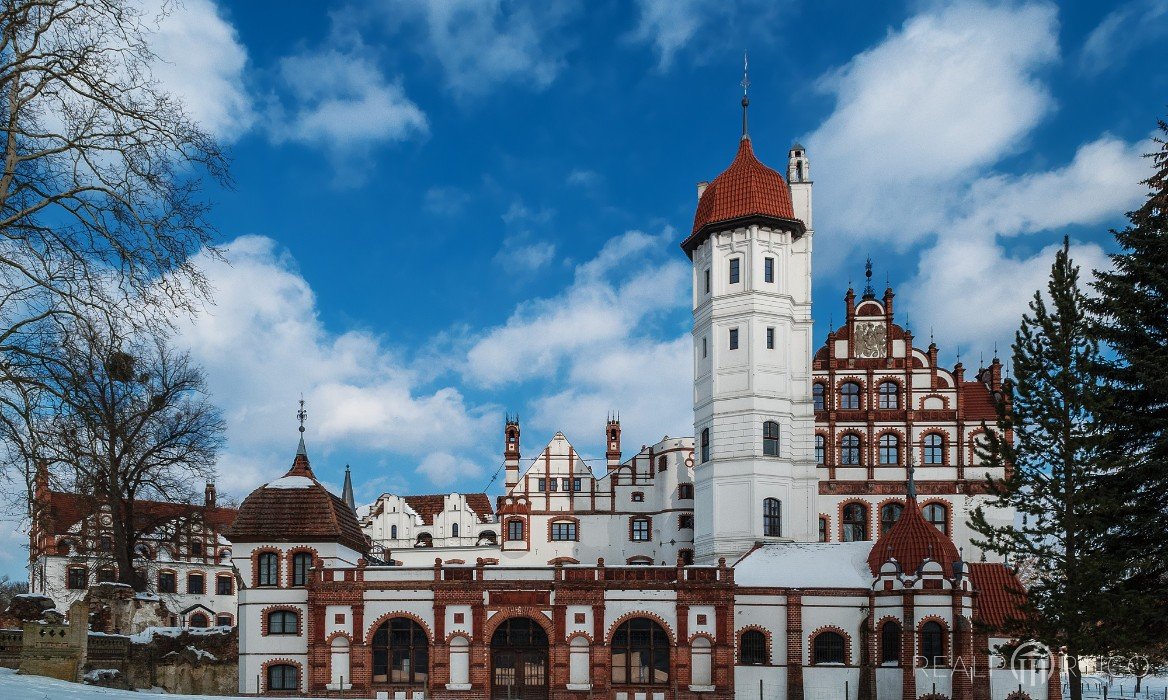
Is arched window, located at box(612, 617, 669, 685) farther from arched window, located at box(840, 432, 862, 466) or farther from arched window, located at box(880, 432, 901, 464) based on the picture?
arched window, located at box(880, 432, 901, 464)

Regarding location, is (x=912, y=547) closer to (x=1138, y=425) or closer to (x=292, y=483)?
(x=1138, y=425)

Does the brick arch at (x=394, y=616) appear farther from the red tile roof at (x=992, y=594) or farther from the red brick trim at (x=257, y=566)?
the red tile roof at (x=992, y=594)

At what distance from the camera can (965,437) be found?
180 feet

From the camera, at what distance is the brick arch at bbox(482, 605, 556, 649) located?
41906mm

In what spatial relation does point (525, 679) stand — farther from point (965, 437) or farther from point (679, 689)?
point (965, 437)

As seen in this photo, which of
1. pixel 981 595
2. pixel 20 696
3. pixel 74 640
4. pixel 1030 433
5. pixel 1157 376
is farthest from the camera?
pixel 981 595

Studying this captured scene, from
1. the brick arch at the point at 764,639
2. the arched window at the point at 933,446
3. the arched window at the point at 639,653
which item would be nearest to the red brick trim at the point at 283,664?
the arched window at the point at 639,653

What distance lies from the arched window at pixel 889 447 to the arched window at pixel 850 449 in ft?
3.98

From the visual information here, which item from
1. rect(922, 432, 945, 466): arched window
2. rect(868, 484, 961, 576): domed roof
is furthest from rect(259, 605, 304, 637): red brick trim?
rect(922, 432, 945, 466): arched window

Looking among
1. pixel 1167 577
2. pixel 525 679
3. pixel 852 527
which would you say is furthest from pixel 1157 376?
pixel 852 527

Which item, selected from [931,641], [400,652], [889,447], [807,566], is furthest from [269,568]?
[889,447]

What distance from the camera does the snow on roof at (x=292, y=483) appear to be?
150ft

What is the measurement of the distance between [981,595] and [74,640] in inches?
1338

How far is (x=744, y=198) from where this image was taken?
5509 centimetres
